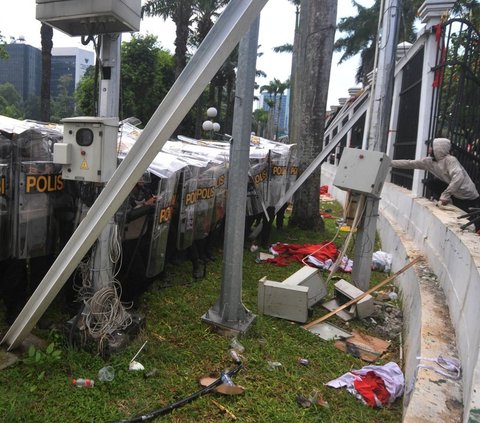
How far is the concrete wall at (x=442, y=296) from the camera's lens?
2.17 meters

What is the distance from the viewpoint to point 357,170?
14.6 ft

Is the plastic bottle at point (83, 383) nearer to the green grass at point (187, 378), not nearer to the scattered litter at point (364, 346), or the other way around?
the green grass at point (187, 378)

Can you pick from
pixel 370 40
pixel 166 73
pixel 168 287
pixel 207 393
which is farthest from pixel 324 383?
pixel 370 40

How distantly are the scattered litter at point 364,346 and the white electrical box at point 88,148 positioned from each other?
2410 millimetres

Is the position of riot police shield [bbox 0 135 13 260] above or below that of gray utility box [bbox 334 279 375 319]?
above

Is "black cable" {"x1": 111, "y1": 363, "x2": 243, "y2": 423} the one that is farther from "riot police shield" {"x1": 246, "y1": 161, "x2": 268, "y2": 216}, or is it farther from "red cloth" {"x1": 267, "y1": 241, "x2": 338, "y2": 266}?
"riot police shield" {"x1": 246, "y1": 161, "x2": 268, "y2": 216}

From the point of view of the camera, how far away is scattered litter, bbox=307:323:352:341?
12.5 ft

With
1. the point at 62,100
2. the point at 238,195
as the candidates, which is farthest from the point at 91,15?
the point at 62,100

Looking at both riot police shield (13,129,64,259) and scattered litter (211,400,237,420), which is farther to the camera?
riot police shield (13,129,64,259)

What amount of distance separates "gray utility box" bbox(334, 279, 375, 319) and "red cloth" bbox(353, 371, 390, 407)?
1.17 metres

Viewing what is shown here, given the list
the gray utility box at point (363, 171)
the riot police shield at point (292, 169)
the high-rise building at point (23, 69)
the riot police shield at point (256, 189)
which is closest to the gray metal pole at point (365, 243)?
the gray utility box at point (363, 171)

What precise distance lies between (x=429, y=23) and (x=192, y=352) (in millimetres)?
5336

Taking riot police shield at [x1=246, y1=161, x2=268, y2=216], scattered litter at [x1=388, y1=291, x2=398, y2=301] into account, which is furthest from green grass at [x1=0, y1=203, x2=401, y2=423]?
riot police shield at [x1=246, y1=161, x2=268, y2=216]

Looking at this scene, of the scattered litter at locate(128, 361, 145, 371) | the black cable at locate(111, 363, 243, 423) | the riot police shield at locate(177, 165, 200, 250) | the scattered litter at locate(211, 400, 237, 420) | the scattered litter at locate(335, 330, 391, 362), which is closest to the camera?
the black cable at locate(111, 363, 243, 423)
